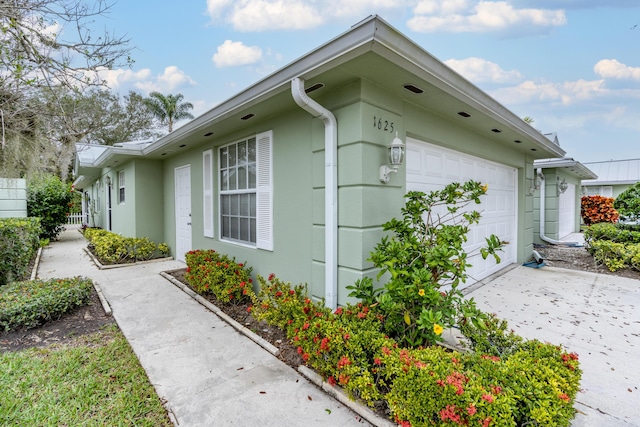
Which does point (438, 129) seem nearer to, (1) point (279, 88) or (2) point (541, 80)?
(1) point (279, 88)

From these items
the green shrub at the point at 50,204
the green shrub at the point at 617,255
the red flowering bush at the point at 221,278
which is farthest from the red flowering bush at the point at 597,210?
the green shrub at the point at 50,204

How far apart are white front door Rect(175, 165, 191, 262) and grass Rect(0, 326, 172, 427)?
12.1 feet

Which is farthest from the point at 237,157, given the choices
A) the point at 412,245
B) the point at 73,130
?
the point at 412,245

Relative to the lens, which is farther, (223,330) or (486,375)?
(223,330)

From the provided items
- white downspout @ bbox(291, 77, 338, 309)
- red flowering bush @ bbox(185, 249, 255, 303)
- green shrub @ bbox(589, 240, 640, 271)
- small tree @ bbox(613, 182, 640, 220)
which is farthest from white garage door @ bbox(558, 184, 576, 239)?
red flowering bush @ bbox(185, 249, 255, 303)

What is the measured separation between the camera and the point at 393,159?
2.95 m

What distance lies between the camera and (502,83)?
33.2 feet

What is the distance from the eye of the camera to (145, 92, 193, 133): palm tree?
20.8 m

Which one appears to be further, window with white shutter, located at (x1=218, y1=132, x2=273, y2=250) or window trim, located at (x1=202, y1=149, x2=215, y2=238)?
window trim, located at (x1=202, y1=149, x2=215, y2=238)

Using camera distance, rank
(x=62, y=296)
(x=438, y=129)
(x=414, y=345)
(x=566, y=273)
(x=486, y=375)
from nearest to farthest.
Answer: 1. (x=486, y=375)
2. (x=414, y=345)
3. (x=62, y=296)
4. (x=438, y=129)
5. (x=566, y=273)

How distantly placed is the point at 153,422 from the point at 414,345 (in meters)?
1.94

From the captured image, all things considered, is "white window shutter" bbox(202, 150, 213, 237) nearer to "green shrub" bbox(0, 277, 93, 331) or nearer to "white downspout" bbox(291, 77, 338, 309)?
"green shrub" bbox(0, 277, 93, 331)

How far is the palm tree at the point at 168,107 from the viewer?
20.8 meters

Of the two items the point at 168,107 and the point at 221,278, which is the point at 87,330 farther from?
the point at 168,107
